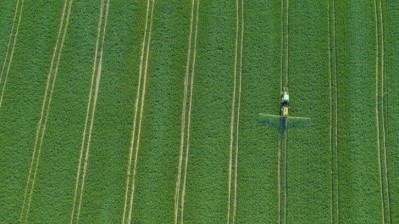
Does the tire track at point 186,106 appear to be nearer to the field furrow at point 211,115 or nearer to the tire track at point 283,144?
the field furrow at point 211,115

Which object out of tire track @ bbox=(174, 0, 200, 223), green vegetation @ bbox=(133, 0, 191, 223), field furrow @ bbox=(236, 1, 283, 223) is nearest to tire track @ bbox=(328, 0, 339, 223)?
field furrow @ bbox=(236, 1, 283, 223)

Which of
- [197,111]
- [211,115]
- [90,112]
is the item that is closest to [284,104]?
[211,115]

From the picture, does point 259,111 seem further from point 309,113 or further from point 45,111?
point 45,111

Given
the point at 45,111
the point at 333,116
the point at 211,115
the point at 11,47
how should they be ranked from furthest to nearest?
the point at 11,47
the point at 333,116
the point at 211,115
the point at 45,111

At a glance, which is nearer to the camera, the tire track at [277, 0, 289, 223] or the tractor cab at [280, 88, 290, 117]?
the tire track at [277, 0, 289, 223]

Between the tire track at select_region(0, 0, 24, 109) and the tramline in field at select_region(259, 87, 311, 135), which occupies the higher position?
the tire track at select_region(0, 0, 24, 109)

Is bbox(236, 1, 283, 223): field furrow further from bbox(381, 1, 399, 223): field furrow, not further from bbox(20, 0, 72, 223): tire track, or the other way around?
bbox(20, 0, 72, 223): tire track
